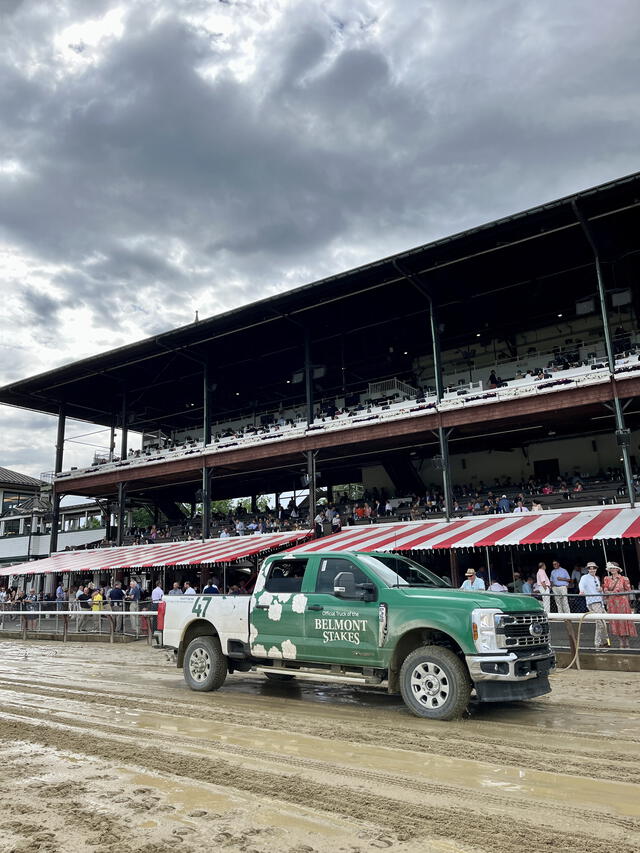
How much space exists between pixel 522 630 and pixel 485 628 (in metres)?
0.63

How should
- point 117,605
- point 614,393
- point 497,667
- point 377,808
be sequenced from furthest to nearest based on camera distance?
point 614,393, point 117,605, point 497,667, point 377,808

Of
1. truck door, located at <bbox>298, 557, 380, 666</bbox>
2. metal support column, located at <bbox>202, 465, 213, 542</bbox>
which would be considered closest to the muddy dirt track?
truck door, located at <bbox>298, 557, 380, 666</bbox>

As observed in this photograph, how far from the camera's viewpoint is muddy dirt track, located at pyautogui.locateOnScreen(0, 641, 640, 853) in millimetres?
3834

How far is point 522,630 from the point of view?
291 inches

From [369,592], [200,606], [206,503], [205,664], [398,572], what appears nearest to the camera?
[369,592]

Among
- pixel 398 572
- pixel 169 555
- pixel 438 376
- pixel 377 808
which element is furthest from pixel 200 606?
pixel 169 555

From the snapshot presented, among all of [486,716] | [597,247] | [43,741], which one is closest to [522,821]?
[486,716]

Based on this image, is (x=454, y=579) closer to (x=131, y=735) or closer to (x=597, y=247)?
(x=597, y=247)

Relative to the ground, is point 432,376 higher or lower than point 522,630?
higher

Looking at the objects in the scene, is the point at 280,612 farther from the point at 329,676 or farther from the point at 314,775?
the point at 314,775

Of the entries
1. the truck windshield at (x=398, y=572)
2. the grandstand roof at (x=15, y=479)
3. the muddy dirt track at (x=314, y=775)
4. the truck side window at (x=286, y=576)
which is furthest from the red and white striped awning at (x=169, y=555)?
the grandstand roof at (x=15, y=479)

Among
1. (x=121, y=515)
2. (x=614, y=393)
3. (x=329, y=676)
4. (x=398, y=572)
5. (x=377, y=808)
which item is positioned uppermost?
(x=614, y=393)

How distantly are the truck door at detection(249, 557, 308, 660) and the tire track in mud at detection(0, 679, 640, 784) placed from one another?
3.42ft

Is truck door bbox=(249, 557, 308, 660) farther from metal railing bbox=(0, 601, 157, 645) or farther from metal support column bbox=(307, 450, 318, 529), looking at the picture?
metal support column bbox=(307, 450, 318, 529)
